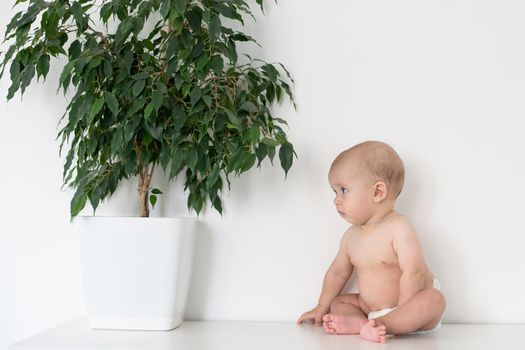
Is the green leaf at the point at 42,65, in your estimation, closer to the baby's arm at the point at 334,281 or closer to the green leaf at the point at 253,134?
the green leaf at the point at 253,134

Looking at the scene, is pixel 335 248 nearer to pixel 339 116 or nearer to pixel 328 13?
pixel 339 116

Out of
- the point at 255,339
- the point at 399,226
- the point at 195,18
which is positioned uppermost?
the point at 195,18

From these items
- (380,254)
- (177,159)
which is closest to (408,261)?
(380,254)

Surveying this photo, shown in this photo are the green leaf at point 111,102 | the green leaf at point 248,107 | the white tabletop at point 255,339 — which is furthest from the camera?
the green leaf at point 248,107

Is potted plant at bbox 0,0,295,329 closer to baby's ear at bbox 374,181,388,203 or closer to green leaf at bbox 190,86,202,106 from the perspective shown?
green leaf at bbox 190,86,202,106

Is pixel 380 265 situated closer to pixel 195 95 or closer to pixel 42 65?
pixel 195 95

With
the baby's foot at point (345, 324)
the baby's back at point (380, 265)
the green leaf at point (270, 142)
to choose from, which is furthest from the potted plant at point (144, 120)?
the baby's foot at point (345, 324)

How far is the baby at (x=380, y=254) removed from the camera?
4.14 feet

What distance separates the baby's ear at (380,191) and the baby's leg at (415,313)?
208mm

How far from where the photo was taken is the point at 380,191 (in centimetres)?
133

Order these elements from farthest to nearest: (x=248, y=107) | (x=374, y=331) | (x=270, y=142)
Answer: (x=248, y=107) < (x=270, y=142) < (x=374, y=331)

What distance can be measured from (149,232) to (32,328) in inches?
20.9

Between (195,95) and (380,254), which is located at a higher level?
(195,95)

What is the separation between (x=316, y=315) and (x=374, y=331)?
9.4 inches
